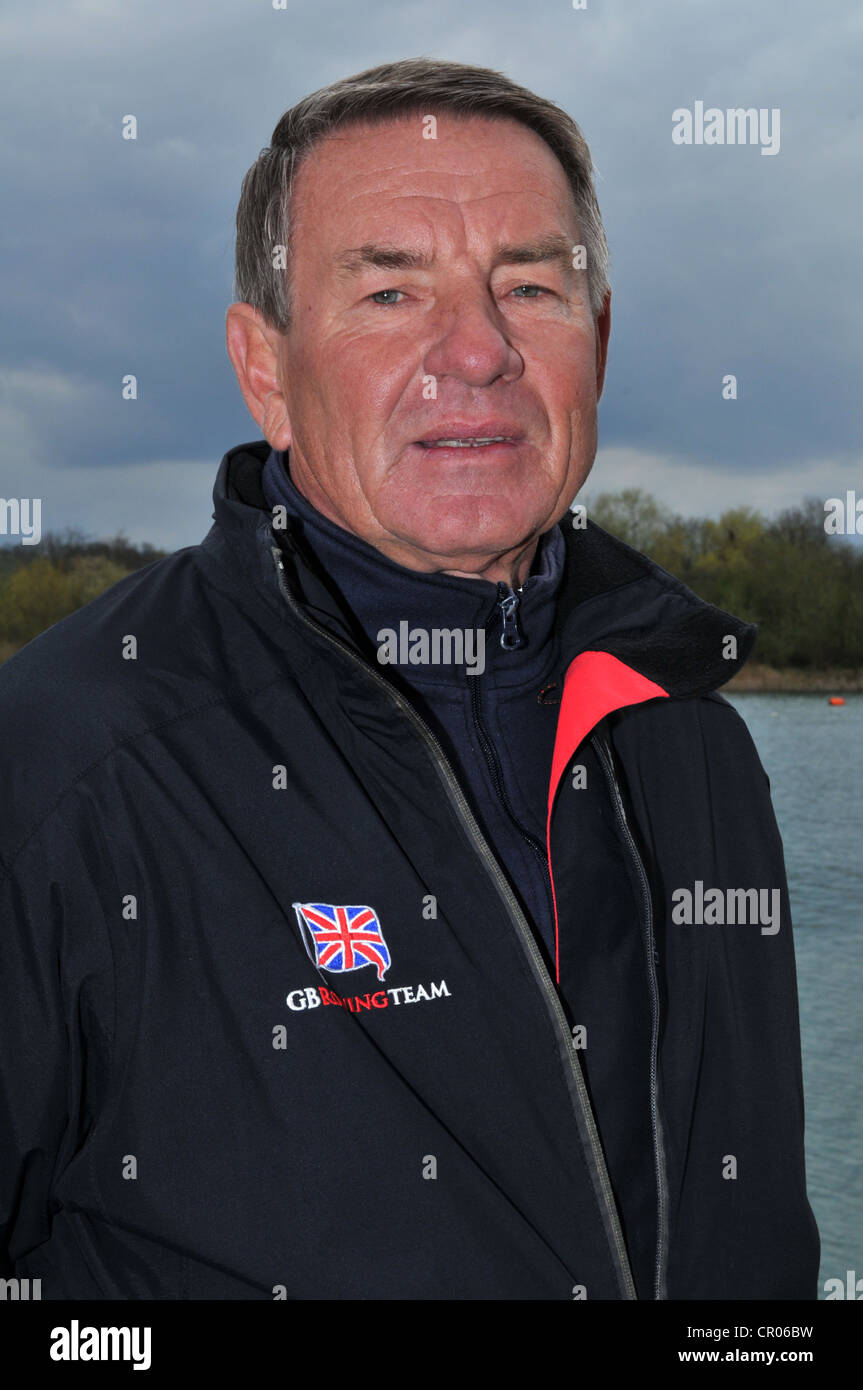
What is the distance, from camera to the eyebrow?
126 centimetres

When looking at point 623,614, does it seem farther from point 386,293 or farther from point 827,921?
point 827,921

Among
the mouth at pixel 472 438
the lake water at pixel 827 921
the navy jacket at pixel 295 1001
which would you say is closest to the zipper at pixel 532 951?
the navy jacket at pixel 295 1001

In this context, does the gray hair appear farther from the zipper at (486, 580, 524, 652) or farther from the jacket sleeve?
the jacket sleeve

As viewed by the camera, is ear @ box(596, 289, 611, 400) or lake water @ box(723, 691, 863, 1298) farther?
lake water @ box(723, 691, 863, 1298)

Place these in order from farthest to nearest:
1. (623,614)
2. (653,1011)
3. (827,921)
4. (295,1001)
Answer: (827,921)
(623,614)
(653,1011)
(295,1001)

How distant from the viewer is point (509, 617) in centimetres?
128

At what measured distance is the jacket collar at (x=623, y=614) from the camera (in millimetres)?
1323

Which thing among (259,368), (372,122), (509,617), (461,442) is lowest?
(509,617)

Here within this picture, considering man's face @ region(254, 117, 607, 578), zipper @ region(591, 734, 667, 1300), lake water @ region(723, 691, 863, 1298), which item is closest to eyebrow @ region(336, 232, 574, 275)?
man's face @ region(254, 117, 607, 578)

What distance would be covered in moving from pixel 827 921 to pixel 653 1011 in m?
16.3

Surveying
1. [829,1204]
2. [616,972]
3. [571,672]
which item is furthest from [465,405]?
[829,1204]

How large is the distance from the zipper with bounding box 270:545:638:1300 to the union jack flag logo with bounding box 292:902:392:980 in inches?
4.6

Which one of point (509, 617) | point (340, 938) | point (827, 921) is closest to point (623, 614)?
point (509, 617)

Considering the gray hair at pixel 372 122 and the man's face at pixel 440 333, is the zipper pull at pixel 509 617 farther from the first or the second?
the gray hair at pixel 372 122
